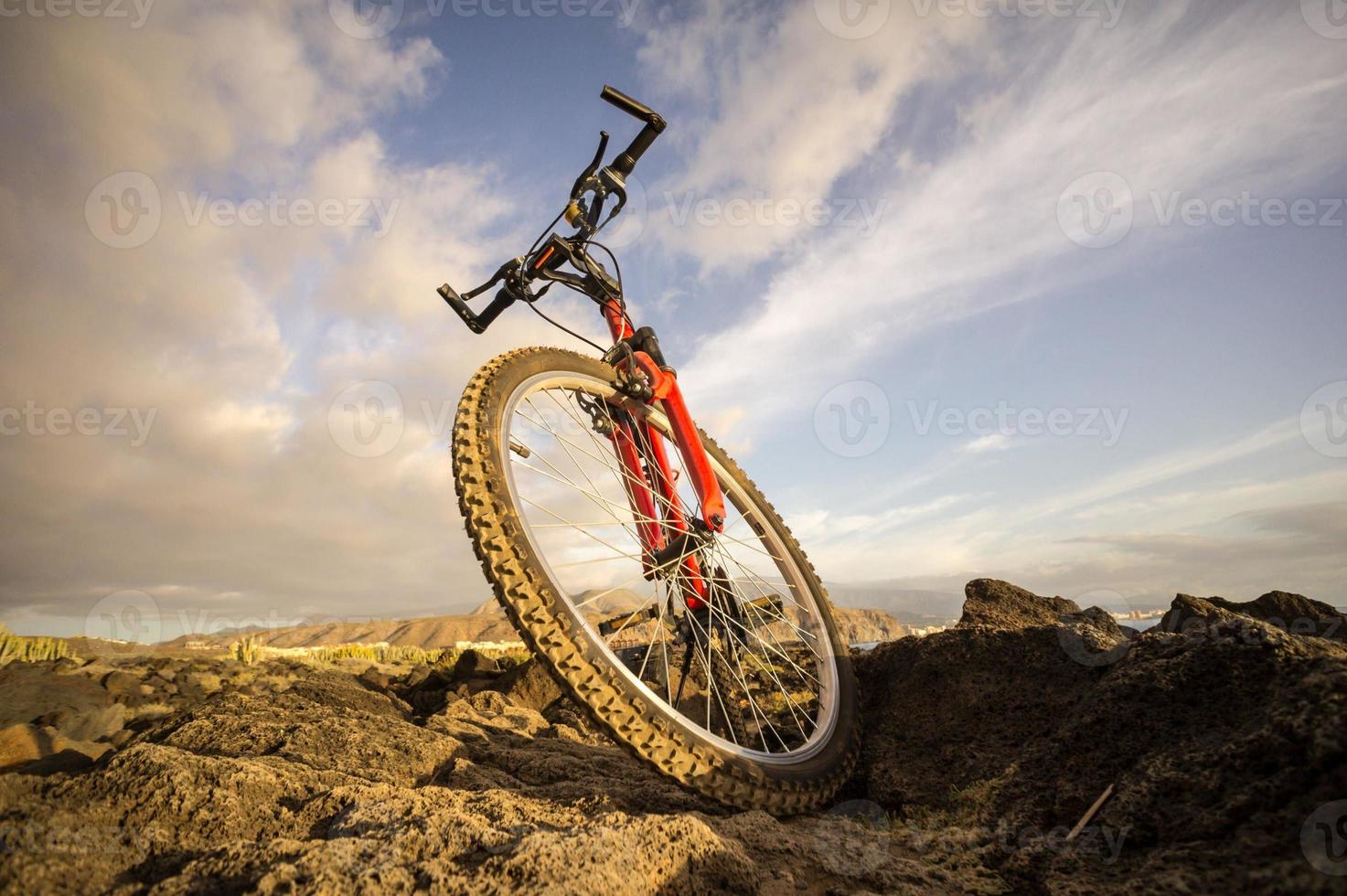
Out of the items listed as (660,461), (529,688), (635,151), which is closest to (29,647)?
(529,688)

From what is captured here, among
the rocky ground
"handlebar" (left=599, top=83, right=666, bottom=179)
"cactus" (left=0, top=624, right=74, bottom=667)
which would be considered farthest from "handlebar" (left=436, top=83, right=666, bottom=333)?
"cactus" (left=0, top=624, right=74, bottom=667)

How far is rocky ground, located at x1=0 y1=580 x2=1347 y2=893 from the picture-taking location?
128 centimetres

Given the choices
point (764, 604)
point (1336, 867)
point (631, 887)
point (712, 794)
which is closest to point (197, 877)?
point (631, 887)

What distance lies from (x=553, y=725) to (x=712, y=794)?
2331mm

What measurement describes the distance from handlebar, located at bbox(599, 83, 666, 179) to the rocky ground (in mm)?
3966

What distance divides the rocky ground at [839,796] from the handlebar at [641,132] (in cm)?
397

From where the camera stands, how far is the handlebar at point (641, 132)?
13.0 ft

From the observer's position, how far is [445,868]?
4.26 feet

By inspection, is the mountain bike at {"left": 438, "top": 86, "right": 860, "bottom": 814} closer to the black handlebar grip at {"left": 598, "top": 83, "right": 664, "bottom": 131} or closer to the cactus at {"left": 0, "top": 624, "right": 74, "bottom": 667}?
the black handlebar grip at {"left": 598, "top": 83, "right": 664, "bottom": 131}

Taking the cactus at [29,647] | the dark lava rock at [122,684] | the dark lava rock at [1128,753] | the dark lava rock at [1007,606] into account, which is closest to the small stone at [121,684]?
the dark lava rock at [122,684]

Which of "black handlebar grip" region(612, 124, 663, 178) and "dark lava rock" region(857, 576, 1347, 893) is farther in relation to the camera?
"black handlebar grip" region(612, 124, 663, 178)

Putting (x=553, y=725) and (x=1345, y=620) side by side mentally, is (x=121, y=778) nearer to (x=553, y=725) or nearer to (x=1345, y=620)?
(x=553, y=725)

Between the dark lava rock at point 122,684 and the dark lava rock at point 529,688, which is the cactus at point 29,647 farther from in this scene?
the dark lava rock at point 529,688

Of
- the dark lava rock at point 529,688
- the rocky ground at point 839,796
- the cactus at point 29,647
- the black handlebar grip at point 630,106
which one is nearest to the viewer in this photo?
the rocky ground at point 839,796
